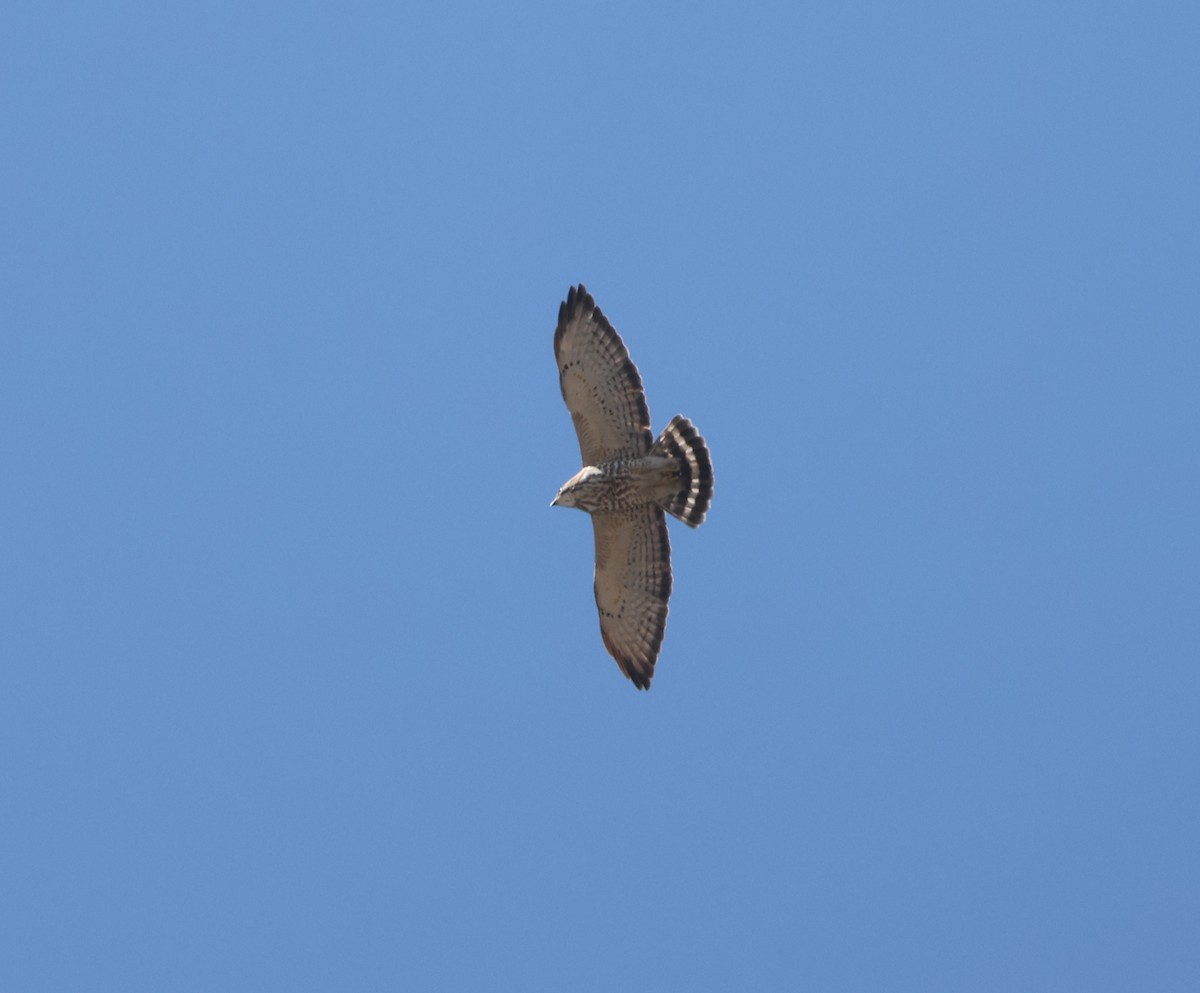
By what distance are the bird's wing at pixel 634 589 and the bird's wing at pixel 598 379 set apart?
0.67 m

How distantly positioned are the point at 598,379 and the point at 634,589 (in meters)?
1.70

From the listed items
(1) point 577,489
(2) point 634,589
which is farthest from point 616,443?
(2) point 634,589

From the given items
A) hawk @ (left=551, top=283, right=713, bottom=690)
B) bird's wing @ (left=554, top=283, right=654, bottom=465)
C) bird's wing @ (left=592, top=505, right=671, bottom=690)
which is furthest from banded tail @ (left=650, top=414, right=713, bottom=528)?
bird's wing @ (left=592, top=505, right=671, bottom=690)

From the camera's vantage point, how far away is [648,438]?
14812 mm

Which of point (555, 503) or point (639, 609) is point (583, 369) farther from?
point (639, 609)

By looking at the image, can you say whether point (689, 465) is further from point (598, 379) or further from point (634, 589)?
point (634, 589)

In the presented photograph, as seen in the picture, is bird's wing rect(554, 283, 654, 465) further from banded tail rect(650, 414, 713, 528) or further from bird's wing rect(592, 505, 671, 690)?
bird's wing rect(592, 505, 671, 690)

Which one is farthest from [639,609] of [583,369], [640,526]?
[583,369]

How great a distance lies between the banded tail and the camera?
14711 millimetres

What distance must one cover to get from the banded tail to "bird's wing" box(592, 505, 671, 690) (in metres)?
0.35

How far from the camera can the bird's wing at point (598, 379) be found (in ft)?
48.2

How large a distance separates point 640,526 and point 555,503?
744 mm

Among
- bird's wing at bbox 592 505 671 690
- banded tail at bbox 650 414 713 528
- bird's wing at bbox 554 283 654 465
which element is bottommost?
bird's wing at bbox 592 505 671 690

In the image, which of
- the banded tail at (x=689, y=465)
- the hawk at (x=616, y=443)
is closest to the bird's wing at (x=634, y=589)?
the hawk at (x=616, y=443)
